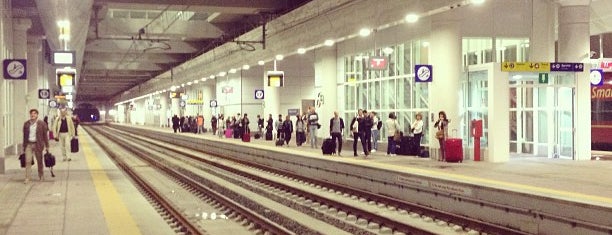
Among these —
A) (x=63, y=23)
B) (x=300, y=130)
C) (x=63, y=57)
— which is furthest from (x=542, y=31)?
(x=63, y=57)

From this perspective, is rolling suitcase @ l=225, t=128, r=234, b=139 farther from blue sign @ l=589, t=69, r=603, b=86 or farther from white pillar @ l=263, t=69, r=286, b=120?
blue sign @ l=589, t=69, r=603, b=86

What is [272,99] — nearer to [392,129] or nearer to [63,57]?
[63,57]

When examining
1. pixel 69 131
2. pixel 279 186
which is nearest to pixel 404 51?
pixel 279 186

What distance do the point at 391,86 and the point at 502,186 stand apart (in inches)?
569

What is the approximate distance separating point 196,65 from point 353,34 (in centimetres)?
2781

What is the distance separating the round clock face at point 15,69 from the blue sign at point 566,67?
47.5ft

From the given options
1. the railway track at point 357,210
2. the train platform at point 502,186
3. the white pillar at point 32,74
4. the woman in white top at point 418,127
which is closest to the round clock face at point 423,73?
the woman in white top at point 418,127

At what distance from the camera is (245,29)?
37344 mm

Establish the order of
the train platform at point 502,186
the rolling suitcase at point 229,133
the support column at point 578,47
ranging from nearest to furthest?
the train platform at point 502,186, the support column at point 578,47, the rolling suitcase at point 229,133

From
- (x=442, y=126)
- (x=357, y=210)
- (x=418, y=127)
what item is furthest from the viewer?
(x=418, y=127)

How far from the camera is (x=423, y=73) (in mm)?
21516

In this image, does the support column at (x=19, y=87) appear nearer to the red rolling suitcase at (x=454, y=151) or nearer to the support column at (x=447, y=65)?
the support column at (x=447, y=65)

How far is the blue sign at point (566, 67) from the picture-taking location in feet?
65.5

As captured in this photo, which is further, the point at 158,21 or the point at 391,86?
Result: the point at 158,21
